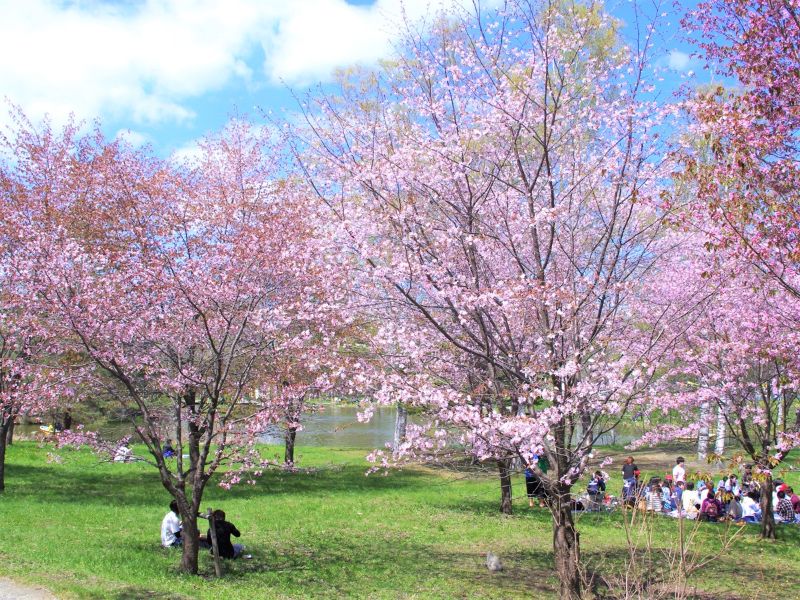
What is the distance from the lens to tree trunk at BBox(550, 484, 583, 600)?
763 cm

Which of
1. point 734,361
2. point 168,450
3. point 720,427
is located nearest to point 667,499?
point 720,427

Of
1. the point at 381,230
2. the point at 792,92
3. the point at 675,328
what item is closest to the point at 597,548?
the point at 675,328

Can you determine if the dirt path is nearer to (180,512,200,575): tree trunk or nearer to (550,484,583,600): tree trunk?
(180,512,200,575): tree trunk

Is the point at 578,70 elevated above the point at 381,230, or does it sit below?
above

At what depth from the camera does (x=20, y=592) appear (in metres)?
Answer: 7.72

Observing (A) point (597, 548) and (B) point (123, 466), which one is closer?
(A) point (597, 548)

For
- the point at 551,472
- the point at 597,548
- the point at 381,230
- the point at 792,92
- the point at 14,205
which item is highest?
the point at 14,205

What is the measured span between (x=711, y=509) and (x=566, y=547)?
27.5ft

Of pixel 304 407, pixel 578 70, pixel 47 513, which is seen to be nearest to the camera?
pixel 578 70

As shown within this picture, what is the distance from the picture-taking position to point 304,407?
11305mm

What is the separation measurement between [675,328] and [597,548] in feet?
13.0

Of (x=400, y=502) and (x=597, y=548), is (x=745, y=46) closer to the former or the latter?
(x=597, y=548)

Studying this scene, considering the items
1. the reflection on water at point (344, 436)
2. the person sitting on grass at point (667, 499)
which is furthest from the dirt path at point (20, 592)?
the reflection on water at point (344, 436)

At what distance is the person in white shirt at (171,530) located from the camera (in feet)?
34.4
